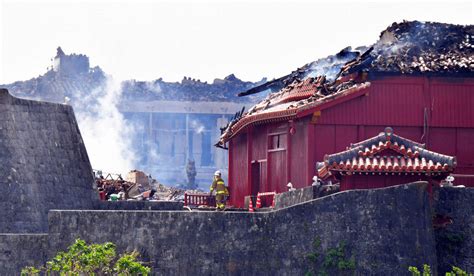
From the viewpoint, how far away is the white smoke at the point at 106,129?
11138 cm

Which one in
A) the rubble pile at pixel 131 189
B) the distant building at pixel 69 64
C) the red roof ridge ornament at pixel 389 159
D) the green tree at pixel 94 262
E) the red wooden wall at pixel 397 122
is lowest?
the green tree at pixel 94 262

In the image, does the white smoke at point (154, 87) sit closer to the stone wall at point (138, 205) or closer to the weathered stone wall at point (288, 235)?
the stone wall at point (138, 205)

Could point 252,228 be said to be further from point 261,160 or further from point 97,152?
point 97,152

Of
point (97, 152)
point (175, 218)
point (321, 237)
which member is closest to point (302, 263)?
point (321, 237)

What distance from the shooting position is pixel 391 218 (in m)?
35.7

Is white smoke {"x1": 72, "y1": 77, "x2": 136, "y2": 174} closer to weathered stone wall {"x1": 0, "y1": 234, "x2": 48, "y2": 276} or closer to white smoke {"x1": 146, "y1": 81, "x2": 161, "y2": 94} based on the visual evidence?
white smoke {"x1": 146, "y1": 81, "x2": 161, "y2": 94}

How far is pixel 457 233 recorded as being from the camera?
3747 cm

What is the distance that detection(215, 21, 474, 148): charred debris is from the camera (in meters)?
46.8

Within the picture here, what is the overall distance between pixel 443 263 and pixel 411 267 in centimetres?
284

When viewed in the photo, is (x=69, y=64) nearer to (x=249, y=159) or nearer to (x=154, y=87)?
(x=154, y=87)

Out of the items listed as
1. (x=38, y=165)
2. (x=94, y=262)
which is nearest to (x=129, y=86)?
(x=38, y=165)

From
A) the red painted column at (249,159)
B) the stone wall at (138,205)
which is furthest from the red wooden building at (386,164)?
the red painted column at (249,159)

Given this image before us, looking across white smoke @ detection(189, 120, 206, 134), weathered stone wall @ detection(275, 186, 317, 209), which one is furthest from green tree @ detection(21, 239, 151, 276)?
white smoke @ detection(189, 120, 206, 134)

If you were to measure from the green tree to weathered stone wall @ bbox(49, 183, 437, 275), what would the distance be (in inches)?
32.3
